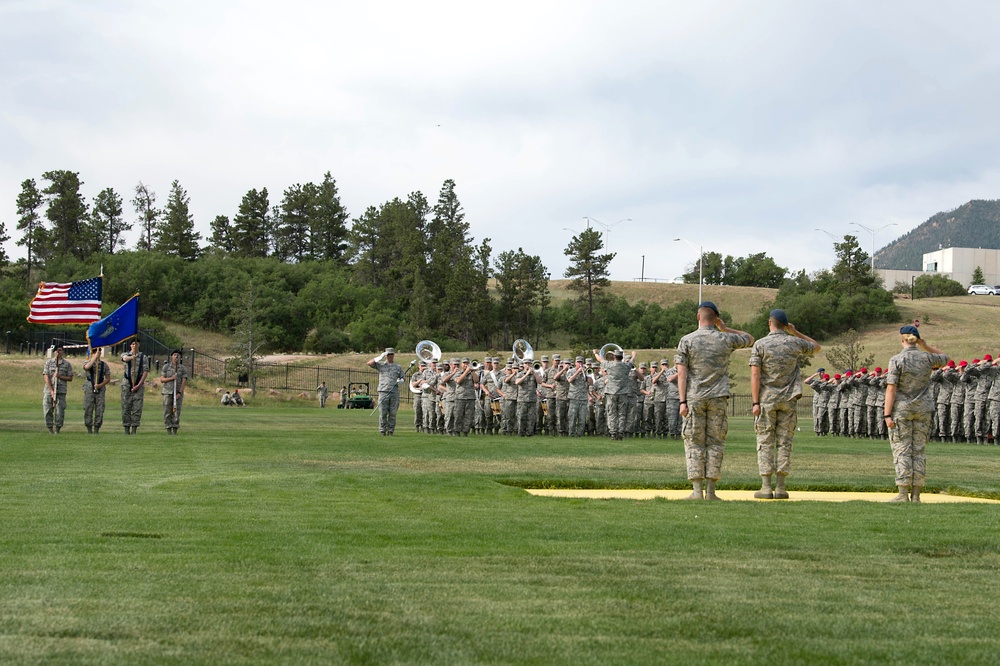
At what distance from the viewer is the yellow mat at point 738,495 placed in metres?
12.0

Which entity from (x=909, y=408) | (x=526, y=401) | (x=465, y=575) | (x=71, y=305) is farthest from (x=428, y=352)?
(x=465, y=575)

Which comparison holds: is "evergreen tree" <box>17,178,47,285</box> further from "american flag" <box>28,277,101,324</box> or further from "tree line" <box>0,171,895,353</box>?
"american flag" <box>28,277,101,324</box>

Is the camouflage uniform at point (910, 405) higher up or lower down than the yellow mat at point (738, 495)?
higher up

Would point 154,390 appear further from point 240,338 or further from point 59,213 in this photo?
point 59,213

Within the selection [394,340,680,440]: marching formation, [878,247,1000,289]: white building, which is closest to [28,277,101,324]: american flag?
[394,340,680,440]: marching formation

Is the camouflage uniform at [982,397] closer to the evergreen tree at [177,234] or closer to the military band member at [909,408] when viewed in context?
the military band member at [909,408]

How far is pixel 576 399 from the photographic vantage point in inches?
1131

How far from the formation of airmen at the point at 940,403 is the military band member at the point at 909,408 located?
12.6 metres

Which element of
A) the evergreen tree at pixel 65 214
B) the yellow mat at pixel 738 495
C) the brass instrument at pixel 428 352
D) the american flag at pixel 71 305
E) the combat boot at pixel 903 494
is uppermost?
the evergreen tree at pixel 65 214

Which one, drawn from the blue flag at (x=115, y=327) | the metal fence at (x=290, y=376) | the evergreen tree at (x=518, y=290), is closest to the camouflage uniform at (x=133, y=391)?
the blue flag at (x=115, y=327)

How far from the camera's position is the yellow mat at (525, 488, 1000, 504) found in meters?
12.0

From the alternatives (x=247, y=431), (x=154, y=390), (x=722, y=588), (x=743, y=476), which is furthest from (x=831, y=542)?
(x=154, y=390)

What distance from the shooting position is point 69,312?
106ft

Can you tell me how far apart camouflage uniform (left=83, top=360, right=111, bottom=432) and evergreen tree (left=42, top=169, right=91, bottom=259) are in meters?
94.5
